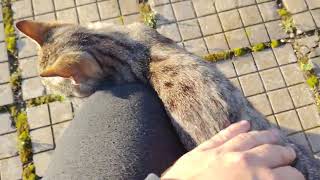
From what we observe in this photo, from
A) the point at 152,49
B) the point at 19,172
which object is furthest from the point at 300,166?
the point at 19,172

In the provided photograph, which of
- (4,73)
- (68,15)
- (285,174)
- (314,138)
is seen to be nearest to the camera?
(285,174)

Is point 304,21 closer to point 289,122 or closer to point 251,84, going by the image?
point 251,84

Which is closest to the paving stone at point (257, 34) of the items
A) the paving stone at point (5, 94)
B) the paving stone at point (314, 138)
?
the paving stone at point (314, 138)

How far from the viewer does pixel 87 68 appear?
2.76m

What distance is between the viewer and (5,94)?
3961mm

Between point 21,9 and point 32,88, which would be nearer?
point 32,88

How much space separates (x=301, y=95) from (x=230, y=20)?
36.7 inches

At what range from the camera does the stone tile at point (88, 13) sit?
425 centimetres

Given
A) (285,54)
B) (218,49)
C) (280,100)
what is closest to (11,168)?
(218,49)

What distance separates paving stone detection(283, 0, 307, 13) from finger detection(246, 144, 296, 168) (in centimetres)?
291

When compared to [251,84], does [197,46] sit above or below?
above

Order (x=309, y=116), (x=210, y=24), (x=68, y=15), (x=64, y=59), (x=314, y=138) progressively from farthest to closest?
(x=68, y=15) → (x=210, y=24) → (x=309, y=116) → (x=314, y=138) → (x=64, y=59)

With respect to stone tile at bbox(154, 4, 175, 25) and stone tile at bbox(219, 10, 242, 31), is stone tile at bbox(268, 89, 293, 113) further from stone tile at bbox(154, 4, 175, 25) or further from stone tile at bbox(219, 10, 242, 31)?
stone tile at bbox(154, 4, 175, 25)

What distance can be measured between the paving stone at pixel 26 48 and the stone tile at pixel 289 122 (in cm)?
220
